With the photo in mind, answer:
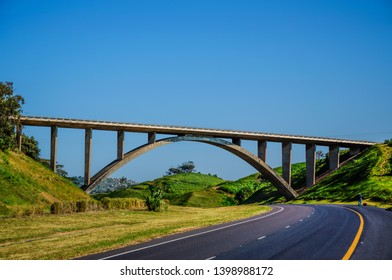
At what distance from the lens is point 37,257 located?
55.9 ft

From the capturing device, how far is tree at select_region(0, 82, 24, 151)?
50.6m

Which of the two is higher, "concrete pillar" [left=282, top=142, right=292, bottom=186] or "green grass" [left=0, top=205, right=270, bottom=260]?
"concrete pillar" [left=282, top=142, right=292, bottom=186]

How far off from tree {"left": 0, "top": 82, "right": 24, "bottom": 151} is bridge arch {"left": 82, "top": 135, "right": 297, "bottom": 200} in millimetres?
12908

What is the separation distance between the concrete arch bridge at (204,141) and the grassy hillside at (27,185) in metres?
3.74

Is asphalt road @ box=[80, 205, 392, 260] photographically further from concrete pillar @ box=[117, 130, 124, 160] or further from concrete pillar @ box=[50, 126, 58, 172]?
concrete pillar @ box=[117, 130, 124, 160]

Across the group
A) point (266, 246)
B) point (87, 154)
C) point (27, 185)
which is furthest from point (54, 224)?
point (87, 154)

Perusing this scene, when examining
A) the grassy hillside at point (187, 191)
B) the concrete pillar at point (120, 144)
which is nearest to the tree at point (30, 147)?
the concrete pillar at point (120, 144)

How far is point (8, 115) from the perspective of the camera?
169 ft

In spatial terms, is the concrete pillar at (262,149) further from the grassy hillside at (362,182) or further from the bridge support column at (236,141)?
the grassy hillside at (362,182)

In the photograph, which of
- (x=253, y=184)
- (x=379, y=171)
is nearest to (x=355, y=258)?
(x=379, y=171)

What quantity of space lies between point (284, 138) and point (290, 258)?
72.1m

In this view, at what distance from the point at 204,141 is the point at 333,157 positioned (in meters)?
29.3

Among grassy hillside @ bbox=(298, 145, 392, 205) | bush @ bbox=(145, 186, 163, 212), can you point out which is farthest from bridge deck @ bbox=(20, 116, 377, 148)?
bush @ bbox=(145, 186, 163, 212)

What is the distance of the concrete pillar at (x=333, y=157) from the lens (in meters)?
94.2
